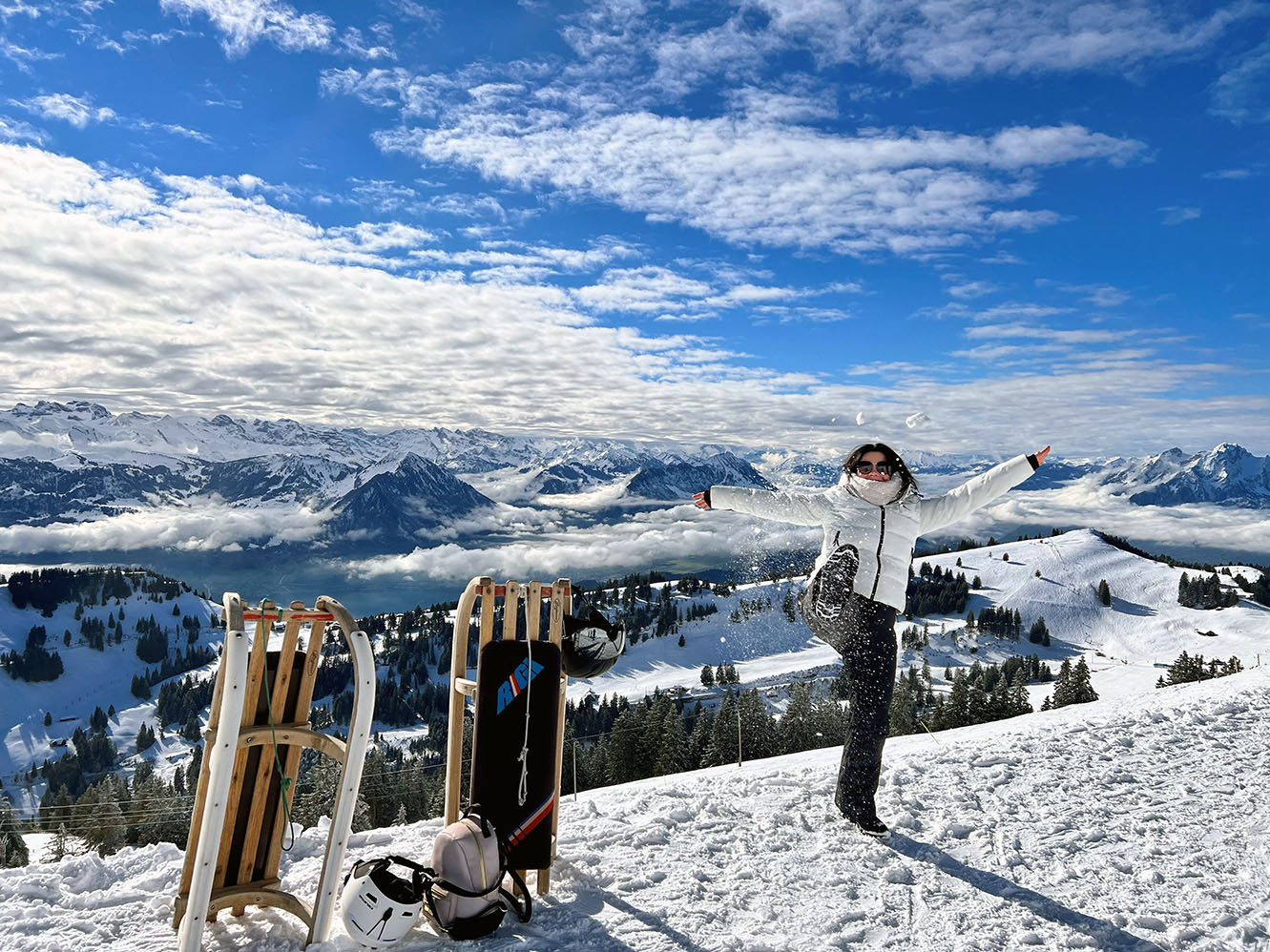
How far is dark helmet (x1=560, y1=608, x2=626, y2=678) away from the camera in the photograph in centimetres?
566

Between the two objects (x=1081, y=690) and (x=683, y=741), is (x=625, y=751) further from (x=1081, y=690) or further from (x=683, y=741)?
(x=1081, y=690)

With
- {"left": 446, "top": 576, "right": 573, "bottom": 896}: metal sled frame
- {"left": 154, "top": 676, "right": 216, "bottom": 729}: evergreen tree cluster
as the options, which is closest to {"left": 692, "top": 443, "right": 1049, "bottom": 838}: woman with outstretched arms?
{"left": 446, "top": 576, "right": 573, "bottom": 896}: metal sled frame

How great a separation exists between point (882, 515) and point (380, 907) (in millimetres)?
4497

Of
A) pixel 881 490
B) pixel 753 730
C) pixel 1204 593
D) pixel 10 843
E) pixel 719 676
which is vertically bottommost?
pixel 719 676

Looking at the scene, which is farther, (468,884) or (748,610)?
(748,610)

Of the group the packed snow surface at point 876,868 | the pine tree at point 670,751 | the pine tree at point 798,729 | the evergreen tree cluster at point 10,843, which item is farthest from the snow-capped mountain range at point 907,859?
the evergreen tree cluster at point 10,843

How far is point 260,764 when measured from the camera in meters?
5.01

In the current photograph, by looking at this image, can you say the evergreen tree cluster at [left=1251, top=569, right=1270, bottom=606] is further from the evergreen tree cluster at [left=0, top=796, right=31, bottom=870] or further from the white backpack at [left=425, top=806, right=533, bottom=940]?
the white backpack at [left=425, top=806, right=533, bottom=940]

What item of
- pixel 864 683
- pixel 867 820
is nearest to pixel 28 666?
pixel 867 820

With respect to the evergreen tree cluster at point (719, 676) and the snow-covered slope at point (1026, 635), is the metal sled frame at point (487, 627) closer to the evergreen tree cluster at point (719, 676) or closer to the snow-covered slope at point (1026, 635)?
the evergreen tree cluster at point (719, 676)

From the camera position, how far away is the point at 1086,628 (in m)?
175

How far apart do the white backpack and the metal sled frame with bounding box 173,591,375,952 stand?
600mm

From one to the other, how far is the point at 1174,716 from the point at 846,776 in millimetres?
5643

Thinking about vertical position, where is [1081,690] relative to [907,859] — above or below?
below
